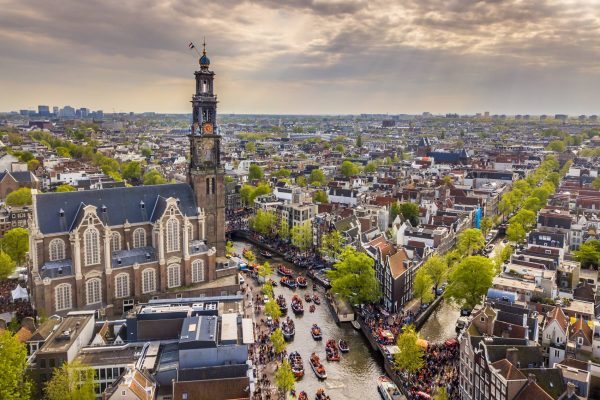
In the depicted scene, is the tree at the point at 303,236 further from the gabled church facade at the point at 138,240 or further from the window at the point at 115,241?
the window at the point at 115,241

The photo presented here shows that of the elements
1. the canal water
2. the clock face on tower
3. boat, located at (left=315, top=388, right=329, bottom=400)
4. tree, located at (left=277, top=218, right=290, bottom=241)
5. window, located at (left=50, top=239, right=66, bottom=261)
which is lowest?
the canal water

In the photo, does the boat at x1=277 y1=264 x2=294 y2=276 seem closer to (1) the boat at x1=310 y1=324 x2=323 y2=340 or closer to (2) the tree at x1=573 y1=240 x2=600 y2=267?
(1) the boat at x1=310 y1=324 x2=323 y2=340

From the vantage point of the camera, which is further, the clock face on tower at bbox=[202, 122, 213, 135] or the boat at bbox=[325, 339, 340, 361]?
the clock face on tower at bbox=[202, 122, 213, 135]

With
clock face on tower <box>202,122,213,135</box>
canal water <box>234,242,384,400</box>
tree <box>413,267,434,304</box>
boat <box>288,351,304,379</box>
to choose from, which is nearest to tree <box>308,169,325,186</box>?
clock face on tower <box>202,122,213,135</box>

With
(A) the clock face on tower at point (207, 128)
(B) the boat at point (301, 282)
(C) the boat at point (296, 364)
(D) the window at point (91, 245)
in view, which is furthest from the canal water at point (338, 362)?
(A) the clock face on tower at point (207, 128)

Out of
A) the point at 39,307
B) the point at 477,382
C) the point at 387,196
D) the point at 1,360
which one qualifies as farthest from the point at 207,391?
the point at 387,196

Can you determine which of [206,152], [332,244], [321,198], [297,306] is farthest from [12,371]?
[321,198]
